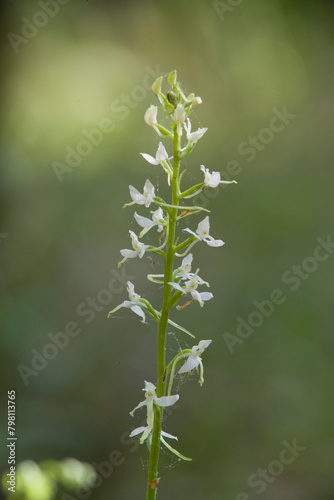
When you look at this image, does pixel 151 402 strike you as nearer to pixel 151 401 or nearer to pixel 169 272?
pixel 151 401

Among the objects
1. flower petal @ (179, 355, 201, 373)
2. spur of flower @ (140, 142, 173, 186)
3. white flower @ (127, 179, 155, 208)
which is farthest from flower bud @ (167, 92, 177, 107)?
flower petal @ (179, 355, 201, 373)

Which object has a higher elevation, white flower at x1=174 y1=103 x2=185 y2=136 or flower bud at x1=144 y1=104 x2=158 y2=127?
flower bud at x1=144 y1=104 x2=158 y2=127

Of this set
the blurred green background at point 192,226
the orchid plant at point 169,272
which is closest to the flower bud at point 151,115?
the orchid plant at point 169,272

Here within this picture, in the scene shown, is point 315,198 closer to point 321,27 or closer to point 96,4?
point 321,27

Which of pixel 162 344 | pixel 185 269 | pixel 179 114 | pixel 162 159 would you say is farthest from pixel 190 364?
pixel 179 114

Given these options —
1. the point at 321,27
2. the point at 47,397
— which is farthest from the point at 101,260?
the point at 321,27

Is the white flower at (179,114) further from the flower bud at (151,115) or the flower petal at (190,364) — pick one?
the flower petal at (190,364)

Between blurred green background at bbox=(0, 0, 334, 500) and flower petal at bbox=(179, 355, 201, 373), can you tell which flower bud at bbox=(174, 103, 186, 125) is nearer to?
flower petal at bbox=(179, 355, 201, 373)

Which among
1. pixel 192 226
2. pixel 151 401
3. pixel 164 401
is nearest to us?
pixel 164 401

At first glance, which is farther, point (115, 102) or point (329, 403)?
point (115, 102)
